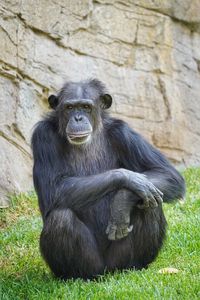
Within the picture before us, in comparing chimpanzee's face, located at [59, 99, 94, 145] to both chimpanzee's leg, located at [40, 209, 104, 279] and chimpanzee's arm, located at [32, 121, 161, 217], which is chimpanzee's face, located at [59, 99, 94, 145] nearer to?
chimpanzee's arm, located at [32, 121, 161, 217]

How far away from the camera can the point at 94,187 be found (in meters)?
5.73

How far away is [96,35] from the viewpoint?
1012cm

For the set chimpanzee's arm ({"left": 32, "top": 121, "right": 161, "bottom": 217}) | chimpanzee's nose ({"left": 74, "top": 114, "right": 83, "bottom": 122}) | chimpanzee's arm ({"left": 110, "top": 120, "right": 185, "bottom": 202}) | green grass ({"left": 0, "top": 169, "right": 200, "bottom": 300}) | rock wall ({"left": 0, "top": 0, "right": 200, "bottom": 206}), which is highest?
rock wall ({"left": 0, "top": 0, "right": 200, "bottom": 206})

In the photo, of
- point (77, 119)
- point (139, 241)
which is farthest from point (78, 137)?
point (139, 241)

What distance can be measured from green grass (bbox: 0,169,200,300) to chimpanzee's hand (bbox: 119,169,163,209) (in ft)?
1.79

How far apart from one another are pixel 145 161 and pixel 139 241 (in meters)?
0.70

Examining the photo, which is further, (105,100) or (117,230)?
(105,100)

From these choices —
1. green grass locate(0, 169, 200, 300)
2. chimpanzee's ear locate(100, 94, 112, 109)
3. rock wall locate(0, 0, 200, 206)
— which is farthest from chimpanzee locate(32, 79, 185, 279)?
rock wall locate(0, 0, 200, 206)

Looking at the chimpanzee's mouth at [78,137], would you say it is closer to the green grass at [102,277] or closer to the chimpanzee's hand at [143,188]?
the chimpanzee's hand at [143,188]

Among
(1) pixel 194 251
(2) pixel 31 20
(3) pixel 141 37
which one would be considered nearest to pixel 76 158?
(1) pixel 194 251

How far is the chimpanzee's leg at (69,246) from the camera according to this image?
563 cm

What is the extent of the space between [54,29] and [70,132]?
382 cm

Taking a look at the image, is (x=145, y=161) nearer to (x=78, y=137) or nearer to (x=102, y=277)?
(x=78, y=137)

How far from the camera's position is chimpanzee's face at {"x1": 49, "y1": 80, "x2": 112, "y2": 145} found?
6.02m
